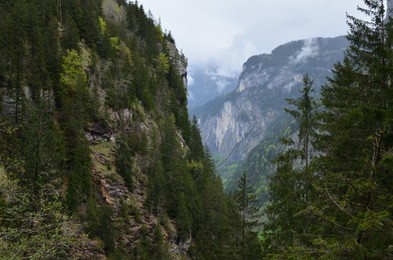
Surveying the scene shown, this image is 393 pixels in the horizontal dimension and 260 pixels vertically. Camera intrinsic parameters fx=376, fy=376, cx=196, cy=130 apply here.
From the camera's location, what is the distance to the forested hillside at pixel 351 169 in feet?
30.1

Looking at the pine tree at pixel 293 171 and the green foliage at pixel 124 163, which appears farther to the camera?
the green foliage at pixel 124 163

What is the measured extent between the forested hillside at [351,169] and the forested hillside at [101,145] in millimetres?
12580

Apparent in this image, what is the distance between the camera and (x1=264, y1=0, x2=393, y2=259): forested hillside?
30.1ft

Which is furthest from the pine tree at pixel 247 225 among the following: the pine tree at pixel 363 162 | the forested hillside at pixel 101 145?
the pine tree at pixel 363 162

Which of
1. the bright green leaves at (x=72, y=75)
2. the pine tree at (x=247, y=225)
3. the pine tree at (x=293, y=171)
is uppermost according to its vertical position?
the bright green leaves at (x=72, y=75)

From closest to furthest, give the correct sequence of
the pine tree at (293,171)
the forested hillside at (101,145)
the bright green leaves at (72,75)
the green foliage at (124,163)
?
the pine tree at (293,171) < the forested hillside at (101,145) < the bright green leaves at (72,75) < the green foliage at (124,163)

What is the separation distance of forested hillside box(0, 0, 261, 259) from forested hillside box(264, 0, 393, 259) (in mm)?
12580

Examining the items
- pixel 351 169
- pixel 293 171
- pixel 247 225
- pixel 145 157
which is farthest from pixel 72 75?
pixel 351 169

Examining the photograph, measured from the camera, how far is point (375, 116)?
12.7 m

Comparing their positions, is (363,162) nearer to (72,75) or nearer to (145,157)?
(72,75)

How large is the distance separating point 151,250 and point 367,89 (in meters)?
42.7

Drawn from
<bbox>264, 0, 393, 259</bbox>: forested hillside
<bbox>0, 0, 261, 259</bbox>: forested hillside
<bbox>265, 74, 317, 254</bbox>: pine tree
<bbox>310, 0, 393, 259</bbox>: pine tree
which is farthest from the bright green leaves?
<bbox>310, 0, 393, 259</bbox>: pine tree

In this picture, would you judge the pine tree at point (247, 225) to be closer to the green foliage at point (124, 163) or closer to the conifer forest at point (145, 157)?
the conifer forest at point (145, 157)

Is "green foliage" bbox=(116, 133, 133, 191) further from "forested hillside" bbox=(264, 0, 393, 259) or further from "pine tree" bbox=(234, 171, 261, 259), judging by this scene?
"forested hillside" bbox=(264, 0, 393, 259)
